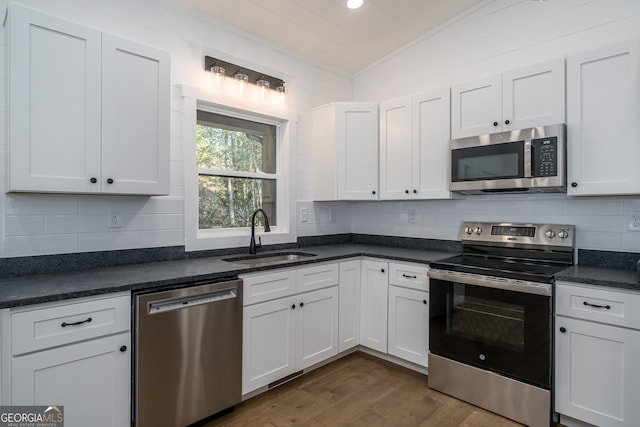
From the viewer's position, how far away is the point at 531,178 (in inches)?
92.2

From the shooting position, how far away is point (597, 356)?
6.38ft

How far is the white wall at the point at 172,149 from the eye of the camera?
194 centimetres

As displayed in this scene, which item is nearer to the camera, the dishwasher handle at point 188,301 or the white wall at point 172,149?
the dishwasher handle at point 188,301

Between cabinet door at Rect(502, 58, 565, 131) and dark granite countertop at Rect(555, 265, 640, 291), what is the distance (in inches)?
37.8

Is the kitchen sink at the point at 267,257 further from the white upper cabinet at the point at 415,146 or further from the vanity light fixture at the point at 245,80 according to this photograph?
the vanity light fixture at the point at 245,80

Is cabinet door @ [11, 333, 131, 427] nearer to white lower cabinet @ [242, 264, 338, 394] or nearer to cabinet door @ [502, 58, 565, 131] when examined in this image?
white lower cabinet @ [242, 264, 338, 394]

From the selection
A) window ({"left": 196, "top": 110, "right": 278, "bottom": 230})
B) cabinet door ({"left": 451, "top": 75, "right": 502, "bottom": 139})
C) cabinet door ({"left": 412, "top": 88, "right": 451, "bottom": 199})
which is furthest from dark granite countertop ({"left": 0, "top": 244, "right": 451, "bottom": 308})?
cabinet door ({"left": 451, "top": 75, "right": 502, "bottom": 139})

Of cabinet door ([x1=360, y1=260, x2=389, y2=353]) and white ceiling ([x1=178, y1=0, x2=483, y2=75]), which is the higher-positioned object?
white ceiling ([x1=178, y1=0, x2=483, y2=75])

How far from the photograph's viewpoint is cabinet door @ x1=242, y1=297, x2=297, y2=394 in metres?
2.28

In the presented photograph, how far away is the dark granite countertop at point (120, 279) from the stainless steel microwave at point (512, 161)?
0.70 metres

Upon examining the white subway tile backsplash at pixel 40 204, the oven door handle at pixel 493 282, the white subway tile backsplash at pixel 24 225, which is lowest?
the oven door handle at pixel 493 282

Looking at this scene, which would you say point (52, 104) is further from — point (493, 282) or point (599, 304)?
point (599, 304)

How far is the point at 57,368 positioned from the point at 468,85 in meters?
3.06

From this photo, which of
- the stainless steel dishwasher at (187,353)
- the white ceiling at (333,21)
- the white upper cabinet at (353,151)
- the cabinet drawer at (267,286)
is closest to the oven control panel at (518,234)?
the white upper cabinet at (353,151)
